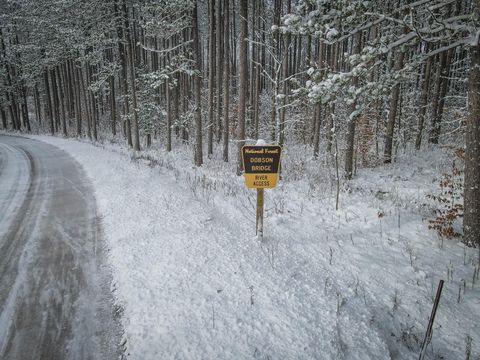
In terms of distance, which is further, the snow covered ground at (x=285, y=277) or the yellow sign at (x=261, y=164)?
the yellow sign at (x=261, y=164)

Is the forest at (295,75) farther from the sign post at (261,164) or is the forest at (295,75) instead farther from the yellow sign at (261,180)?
the yellow sign at (261,180)

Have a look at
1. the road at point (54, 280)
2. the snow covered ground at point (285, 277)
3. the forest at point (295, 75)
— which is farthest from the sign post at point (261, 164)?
the road at point (54, 280)

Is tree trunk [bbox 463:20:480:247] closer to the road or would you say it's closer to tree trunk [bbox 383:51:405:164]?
the road

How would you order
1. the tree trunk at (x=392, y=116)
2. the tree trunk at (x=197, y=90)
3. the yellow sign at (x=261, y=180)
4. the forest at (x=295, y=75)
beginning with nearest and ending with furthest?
the yellow sign at (x=261, y=180) → the forest at (x=295, y=75) → the tree trunk at (x=392, y=116) → the tree trunk at (x=197, y=90)

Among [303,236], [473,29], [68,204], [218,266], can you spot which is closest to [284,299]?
[218,266]

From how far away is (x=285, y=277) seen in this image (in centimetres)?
521

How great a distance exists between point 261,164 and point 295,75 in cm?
1166

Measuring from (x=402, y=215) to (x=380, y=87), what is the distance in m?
3.61

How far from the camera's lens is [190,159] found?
60.7ft

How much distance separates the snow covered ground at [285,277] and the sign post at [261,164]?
56.9 inches

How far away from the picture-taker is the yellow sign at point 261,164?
5.73m

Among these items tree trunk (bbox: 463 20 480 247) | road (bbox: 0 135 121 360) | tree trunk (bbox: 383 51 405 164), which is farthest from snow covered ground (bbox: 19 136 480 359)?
tree trunk (bbox: 383 51 405 164)

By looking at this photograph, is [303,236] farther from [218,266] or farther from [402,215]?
[402,215]

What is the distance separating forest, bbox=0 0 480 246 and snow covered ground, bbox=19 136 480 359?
1823 millimetres
